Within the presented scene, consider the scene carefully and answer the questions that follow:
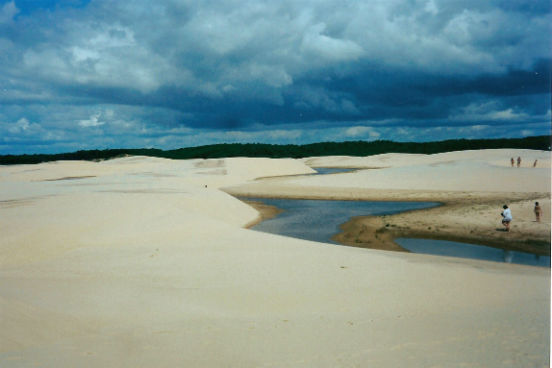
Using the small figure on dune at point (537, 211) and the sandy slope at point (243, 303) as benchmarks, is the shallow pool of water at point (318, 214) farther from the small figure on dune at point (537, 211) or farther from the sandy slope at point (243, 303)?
the small figure on dune at point (537, 211)

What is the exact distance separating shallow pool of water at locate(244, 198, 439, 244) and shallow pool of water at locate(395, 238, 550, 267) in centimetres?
356

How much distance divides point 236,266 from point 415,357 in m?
6.55

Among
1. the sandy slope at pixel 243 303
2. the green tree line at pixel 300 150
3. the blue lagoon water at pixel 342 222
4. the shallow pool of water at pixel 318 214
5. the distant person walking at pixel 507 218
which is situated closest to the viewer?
the sandy slope at pixel 243 303

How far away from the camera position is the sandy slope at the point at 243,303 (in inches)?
242

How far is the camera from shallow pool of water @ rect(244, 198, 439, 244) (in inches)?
826

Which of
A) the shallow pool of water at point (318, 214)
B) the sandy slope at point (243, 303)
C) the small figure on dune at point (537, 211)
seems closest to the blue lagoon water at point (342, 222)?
the shallow pool of water at point (318, 214)

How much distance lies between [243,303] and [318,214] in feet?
60.5

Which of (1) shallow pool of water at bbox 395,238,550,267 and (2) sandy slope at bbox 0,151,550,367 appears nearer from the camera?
(2) sandy slope at bbox 0,151,550,367

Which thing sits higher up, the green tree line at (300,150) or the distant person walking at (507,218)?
the green tree line at (300,150)

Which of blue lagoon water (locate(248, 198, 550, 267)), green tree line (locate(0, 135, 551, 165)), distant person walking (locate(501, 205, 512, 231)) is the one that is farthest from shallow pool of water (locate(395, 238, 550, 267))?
green tree line (locate(0, 135, 551, 165))

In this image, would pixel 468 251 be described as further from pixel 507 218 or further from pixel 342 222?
pixel 342 222

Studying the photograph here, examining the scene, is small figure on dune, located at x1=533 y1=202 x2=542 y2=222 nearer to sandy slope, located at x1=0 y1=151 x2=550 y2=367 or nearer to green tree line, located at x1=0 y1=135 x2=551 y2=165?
sandy slope, located at x1=0 y1=151 x2=550 y2=367

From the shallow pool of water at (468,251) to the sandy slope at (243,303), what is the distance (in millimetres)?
1714

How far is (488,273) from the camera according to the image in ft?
38.1
